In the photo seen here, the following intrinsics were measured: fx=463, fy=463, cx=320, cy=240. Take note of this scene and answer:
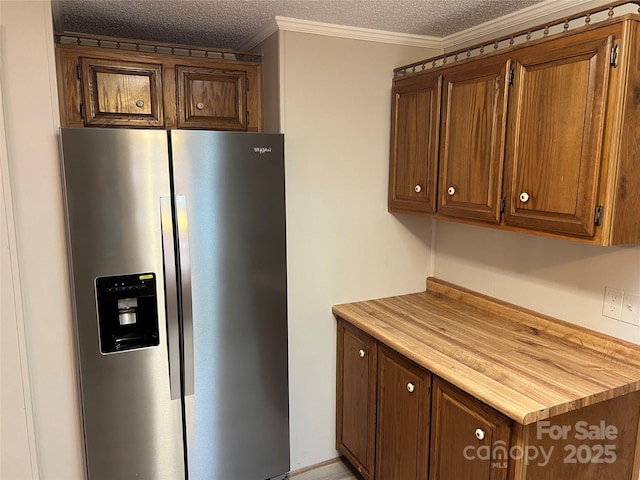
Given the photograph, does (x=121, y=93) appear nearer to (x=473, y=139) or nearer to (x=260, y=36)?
(x=260, y=36)

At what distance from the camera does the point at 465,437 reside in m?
1.67

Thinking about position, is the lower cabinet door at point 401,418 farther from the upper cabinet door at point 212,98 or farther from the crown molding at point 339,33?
the crown molding at point 339,33

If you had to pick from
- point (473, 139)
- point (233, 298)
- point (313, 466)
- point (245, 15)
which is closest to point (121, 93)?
point (245, 15)

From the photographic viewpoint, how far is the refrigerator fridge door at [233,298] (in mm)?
1938

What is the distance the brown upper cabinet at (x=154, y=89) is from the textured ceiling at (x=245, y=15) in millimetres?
135

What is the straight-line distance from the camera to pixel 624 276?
177 centimetres

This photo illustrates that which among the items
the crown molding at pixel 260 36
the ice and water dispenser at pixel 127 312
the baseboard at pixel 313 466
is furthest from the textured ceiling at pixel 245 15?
the baseboard at pixel 313 466

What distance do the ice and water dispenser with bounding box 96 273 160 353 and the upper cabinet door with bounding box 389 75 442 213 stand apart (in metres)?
1.30

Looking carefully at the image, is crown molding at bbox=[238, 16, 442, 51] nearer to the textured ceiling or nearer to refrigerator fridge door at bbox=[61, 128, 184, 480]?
the textured ceiling

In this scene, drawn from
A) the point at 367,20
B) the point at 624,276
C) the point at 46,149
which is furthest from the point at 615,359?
the point at 46,149

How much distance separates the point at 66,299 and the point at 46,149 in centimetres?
61

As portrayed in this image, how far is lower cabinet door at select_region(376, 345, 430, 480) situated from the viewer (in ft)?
6.23

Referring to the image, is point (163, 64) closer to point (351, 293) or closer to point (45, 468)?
point (351, 293)

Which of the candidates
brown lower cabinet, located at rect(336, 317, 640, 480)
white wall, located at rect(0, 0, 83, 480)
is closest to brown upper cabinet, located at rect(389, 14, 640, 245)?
brown lower cabinet, located at rect(336, 317, 640, 480)
